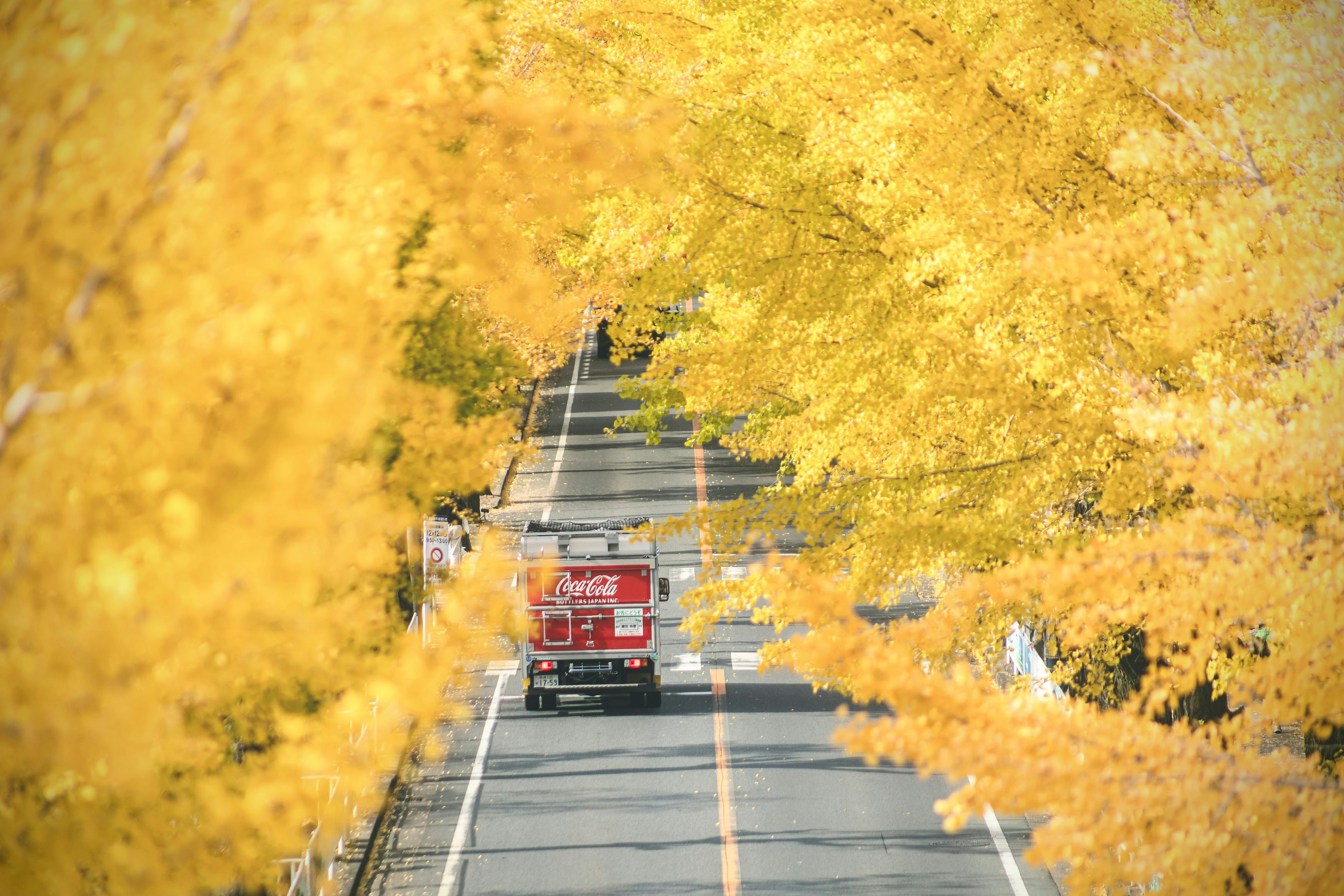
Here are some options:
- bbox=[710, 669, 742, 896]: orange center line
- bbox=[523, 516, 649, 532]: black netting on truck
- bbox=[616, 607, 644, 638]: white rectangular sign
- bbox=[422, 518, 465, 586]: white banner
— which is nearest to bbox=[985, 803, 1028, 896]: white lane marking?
bbox=[710, 669, 742, 896]: orange center line

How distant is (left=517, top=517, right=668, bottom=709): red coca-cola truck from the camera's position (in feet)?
64.3

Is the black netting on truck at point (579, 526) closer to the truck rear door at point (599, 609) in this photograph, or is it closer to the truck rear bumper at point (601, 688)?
the truck rear door at point (599, 609)

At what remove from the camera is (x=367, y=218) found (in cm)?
374

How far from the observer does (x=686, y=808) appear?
16.4m

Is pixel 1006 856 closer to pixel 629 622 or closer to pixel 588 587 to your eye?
pixel 629 622

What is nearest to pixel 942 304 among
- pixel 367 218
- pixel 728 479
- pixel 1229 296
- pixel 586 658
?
pixel 1229 296

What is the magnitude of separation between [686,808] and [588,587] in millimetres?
4551

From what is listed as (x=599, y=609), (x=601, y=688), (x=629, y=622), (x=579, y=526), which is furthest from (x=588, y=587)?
(x=601, y=688)

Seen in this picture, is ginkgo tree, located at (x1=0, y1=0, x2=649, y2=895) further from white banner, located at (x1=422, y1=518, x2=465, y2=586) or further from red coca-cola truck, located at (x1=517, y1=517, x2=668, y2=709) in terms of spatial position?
red coca-cola truck, located at (x1=517, y1=517, x2=668, y2=709)

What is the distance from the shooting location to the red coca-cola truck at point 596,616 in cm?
1959

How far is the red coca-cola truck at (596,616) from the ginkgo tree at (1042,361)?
285 inches

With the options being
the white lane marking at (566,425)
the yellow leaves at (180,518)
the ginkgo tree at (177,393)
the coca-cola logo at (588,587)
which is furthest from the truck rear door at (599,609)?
the yellow leaves at (180,518)

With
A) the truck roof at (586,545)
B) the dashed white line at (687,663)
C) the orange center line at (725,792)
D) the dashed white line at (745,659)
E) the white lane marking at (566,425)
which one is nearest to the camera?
the orange center line at (725,792)

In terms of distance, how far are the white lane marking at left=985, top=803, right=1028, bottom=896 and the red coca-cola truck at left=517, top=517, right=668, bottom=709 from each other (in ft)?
20.4
